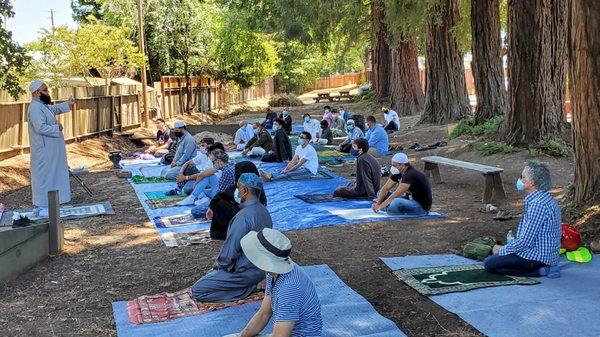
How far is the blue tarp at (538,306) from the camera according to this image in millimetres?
4785

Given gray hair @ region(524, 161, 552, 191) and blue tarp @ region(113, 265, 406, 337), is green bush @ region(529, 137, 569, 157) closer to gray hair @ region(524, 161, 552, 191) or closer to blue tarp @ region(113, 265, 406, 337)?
gray hair @ region(524, 161, 552, 191)

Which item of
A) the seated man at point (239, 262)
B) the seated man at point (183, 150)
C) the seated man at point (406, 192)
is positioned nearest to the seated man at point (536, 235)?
the seated man at point (239, 262)

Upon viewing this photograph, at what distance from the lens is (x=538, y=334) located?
184 inches

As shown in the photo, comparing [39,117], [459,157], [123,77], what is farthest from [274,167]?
[123,77]

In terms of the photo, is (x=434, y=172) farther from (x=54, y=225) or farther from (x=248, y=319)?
(x=248, y=319)

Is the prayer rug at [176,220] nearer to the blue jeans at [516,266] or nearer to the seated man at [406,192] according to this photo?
the seated man at [406,192]

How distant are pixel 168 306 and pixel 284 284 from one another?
2.12 meters

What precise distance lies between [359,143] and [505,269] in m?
4.60

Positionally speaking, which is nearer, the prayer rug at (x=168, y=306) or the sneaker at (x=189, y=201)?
the prayer rug at (x=168, y=306)

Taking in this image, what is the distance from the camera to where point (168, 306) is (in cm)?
570

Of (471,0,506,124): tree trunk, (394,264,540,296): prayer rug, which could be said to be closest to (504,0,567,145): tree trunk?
(471,0,506,124): tree trunk

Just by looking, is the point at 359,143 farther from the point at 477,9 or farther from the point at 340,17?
the point at 340,17

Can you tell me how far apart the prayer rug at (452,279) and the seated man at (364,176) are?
13.3 ft

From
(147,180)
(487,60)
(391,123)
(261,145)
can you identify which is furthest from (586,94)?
(391,123)
